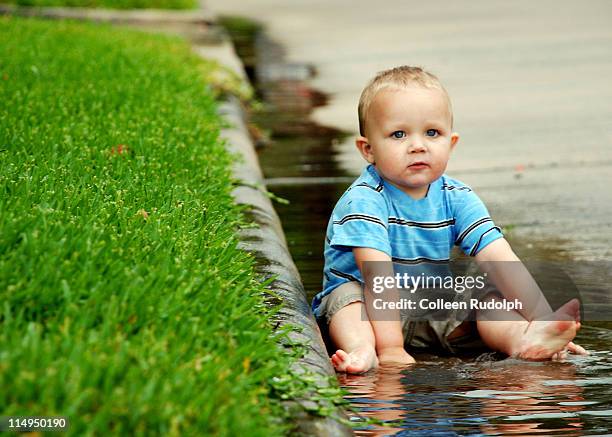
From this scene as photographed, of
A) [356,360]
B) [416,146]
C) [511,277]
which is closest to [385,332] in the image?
[356,360]

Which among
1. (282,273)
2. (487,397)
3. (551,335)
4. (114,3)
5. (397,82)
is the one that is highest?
(114,3)

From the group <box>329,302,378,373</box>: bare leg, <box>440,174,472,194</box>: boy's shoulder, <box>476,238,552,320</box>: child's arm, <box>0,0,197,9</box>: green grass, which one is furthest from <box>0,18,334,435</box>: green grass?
<box>0,0,197,9</box>: green grass

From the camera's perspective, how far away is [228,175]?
567 cm

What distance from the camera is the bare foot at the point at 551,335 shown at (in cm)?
410

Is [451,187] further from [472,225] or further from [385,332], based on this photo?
[385,332]

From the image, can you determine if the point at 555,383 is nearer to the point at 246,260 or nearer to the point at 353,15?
the point at 246,260

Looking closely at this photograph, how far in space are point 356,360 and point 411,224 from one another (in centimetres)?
74

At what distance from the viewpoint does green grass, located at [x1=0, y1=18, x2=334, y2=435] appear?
2.62 m

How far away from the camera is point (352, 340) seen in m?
4.29

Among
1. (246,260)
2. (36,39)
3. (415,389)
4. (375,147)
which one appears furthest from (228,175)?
(36,39)

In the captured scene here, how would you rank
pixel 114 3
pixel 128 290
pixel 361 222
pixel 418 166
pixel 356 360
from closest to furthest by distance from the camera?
pixel 128 290
pixel 356 360
pixel 361 222
pixel 418 166
pixel 114 3

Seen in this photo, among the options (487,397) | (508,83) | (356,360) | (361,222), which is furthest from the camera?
(508,83)

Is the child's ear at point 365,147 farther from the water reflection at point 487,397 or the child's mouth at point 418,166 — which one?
the water reflection at point 487,397

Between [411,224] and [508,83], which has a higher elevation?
[508,83]
